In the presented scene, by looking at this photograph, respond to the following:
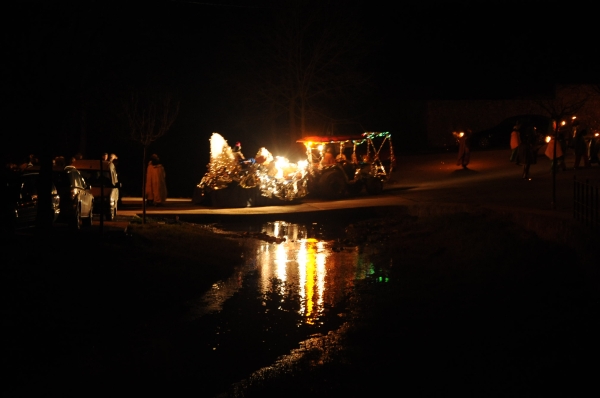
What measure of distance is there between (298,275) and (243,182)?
10.6m

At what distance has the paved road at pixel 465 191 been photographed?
71.2 ft

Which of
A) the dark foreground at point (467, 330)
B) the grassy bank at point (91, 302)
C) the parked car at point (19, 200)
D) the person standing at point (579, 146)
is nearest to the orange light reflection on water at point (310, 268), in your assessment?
the dark foreground at point (467, 330)

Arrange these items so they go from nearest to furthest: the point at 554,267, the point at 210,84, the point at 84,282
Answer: the point at 84,282, the point at 554,267, the point at 210,84

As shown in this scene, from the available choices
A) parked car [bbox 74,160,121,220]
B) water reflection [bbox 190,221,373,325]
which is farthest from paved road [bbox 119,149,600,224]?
water reflection [bbox 190,221,373,325]

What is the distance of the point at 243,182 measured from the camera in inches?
953

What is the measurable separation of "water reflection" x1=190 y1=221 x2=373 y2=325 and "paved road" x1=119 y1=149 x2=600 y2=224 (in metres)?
4.59

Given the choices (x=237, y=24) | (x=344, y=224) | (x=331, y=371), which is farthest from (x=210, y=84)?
(x=331, y=371)

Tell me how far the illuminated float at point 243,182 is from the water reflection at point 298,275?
502cm

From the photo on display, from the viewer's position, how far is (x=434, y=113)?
4266 cm

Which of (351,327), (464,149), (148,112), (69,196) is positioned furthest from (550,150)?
(351,327)

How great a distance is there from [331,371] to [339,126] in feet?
99.9

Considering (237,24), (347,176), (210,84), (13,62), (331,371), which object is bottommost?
(331,371)

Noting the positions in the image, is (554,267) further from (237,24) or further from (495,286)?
(237,24)

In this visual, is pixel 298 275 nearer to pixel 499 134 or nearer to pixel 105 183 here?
pixel 105 183
